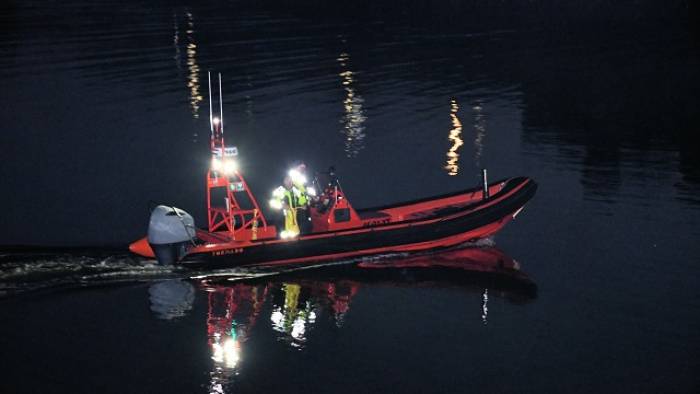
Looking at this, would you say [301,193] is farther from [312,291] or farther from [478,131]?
[478,131]

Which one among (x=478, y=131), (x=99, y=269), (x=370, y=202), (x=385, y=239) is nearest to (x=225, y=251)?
(x=99, y=269)

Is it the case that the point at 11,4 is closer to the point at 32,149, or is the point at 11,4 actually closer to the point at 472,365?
the point at 32,149

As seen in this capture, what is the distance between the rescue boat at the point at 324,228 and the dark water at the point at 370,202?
1.33 feet

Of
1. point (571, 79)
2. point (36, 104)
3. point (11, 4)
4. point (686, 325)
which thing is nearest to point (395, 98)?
point (571, 79)

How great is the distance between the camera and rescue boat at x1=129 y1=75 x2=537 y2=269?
18172 millimetres

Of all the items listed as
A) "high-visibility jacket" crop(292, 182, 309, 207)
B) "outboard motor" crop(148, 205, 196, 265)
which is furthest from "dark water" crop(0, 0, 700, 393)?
"high-visibility jacket" crop(292, 182, 309, 207)

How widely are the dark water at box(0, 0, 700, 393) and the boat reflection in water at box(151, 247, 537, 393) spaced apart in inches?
2.4

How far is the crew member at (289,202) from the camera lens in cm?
1909

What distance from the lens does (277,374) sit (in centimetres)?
1466

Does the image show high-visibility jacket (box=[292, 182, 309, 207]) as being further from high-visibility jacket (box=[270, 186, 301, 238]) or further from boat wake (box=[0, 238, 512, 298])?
boat wake (box=[0, 238, 512, 298])

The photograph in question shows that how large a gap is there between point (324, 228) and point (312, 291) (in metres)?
1.81

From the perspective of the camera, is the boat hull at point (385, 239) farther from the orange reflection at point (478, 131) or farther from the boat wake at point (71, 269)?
the orange reflection at point (478, 131)

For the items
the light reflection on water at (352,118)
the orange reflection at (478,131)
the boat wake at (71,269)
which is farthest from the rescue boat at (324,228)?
the light reflection on water at (352,118)

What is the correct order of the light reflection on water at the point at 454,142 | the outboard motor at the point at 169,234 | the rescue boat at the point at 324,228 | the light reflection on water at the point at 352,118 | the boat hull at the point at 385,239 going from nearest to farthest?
the outboard motor at the point at 169,234
the rescue boat at the point at 324,228
the boat hull at the point at 385,239
the light reflection on water at the point at 454,142
the light reflection on water at the point at 352,118
